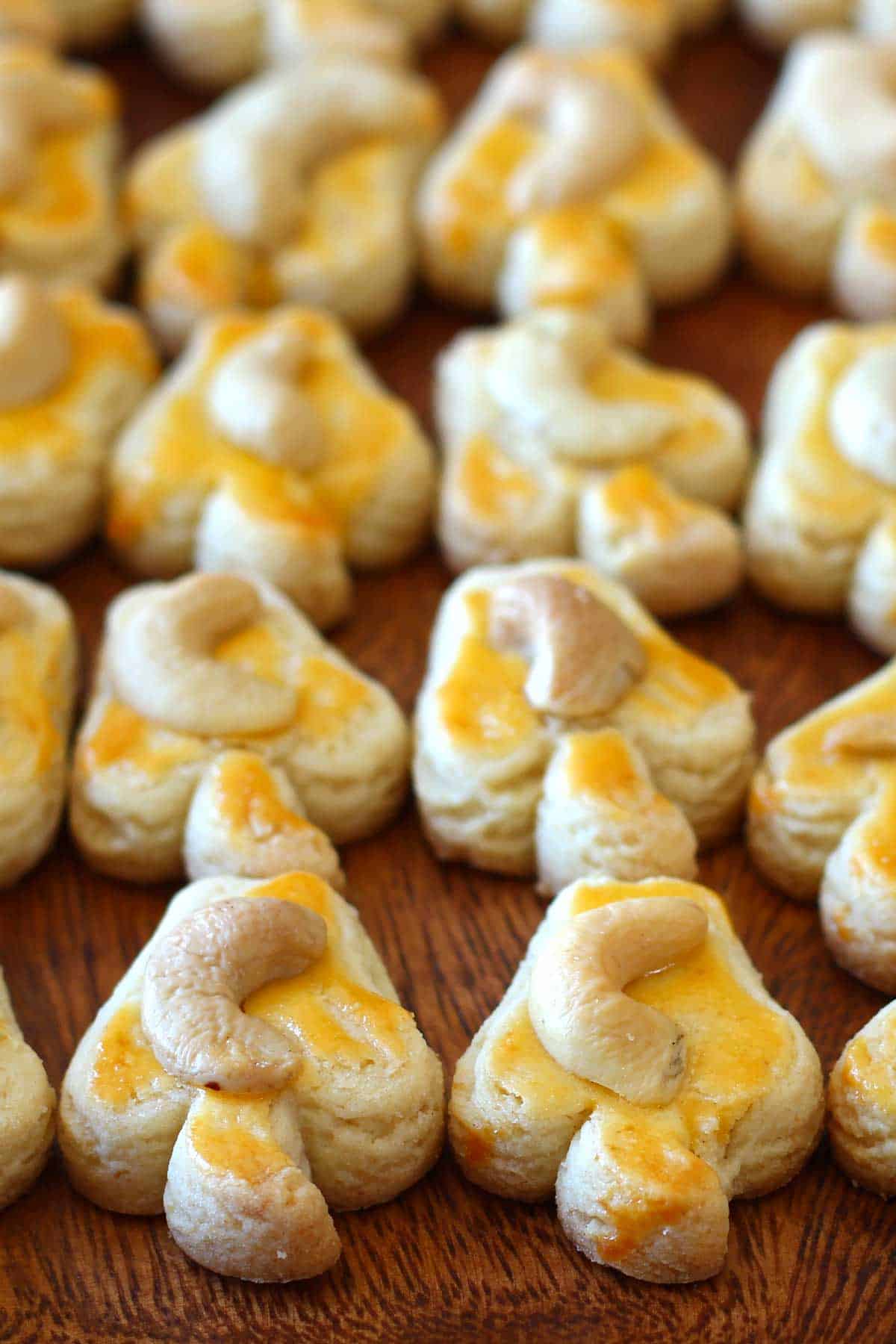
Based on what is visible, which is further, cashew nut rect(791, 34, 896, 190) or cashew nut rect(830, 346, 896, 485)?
cashew nut rect(791, 34, 896, 190)

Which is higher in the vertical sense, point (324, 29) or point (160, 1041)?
point (324, 29)

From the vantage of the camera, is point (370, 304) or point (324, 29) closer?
point (370, 304)

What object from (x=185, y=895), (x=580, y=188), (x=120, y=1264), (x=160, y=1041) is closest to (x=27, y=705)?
(x=185, y=895)

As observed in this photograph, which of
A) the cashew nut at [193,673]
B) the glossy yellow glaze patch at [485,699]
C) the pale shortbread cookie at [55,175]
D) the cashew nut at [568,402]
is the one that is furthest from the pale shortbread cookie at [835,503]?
the pale shortbread cookie at [55,175]

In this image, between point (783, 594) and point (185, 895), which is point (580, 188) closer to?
point (783, 594)

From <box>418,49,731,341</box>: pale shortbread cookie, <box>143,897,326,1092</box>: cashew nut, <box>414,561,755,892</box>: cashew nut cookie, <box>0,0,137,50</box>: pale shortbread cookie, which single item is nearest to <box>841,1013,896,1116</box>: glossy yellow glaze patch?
<box>414,561,755,892</box>: cashew nut cookie

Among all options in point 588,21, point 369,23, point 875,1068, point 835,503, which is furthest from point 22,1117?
point 588,21

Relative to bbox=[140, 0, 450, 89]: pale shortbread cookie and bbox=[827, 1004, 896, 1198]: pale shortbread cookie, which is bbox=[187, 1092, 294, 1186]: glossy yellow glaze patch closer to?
bbox=[827, 1004, 896, 1198]: pale shortbread cookie
